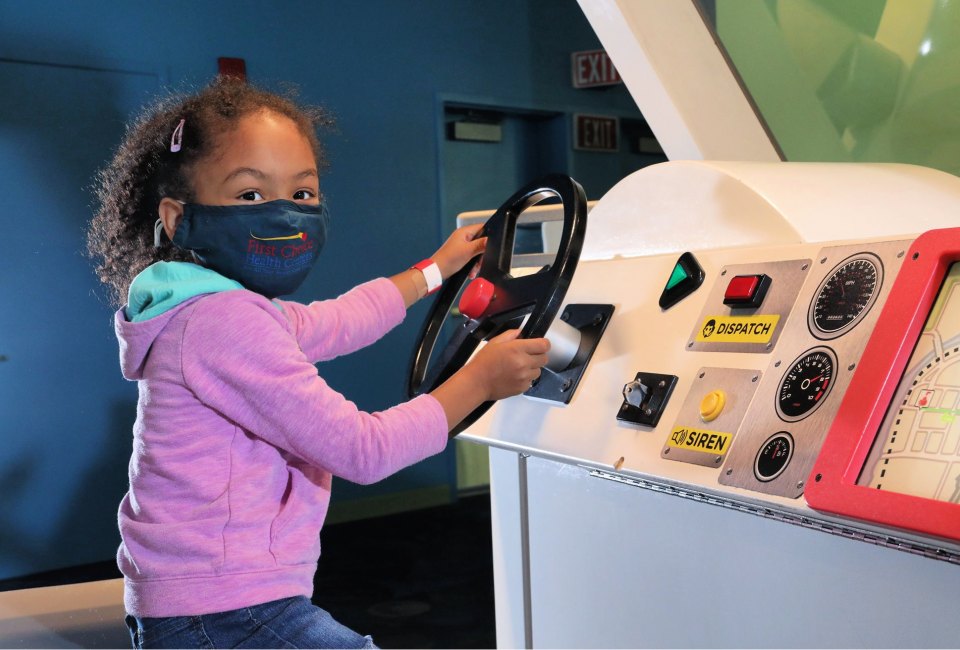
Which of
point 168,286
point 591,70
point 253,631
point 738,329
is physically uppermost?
point 591,70

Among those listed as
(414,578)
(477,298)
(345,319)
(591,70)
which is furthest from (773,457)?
(591,70)

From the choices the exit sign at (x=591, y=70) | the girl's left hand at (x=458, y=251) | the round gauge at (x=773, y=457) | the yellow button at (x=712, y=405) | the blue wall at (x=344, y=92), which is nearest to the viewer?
the round gauge at (x=773, y=457)

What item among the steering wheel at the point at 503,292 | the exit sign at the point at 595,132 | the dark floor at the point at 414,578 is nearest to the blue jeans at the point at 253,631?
the steering wheel at the point at 503,292

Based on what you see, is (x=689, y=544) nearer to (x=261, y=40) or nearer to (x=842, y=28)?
(x=842, y=28)

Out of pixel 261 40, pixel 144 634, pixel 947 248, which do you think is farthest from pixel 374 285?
pixel 261 40

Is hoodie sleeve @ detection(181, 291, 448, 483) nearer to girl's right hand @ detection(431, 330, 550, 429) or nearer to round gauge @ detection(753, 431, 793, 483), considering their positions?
girl's right hand @ detection(431, 330, 550, 429)

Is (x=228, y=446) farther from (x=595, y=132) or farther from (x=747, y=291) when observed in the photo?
(x=595, y=132)

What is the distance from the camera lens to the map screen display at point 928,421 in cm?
75

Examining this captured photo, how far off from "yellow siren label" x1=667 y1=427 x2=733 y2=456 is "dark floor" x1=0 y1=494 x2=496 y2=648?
230 centimetres

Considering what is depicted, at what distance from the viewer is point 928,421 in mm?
777

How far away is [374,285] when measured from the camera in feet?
Answer: 5.15

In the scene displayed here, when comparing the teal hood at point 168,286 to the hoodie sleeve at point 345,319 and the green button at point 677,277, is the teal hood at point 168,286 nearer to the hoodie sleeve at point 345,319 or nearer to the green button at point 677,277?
the hoodie sleeve at point 345,319

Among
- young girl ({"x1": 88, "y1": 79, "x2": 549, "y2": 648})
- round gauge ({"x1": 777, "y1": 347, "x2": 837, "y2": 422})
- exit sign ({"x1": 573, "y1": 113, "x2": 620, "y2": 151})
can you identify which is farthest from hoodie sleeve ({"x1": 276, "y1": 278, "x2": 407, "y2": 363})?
exit sign ({"x1": 573, "y1": 113, "x2": 620, "y2": 151})

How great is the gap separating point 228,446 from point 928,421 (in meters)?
0.79
